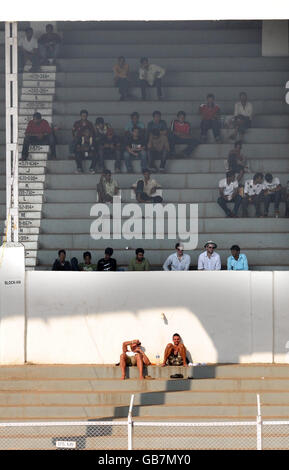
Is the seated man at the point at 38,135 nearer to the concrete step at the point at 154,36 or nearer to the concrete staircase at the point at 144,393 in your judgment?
the concrete step at the point at 154,36

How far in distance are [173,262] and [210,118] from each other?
439 cm

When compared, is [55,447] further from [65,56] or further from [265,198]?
[65,56]

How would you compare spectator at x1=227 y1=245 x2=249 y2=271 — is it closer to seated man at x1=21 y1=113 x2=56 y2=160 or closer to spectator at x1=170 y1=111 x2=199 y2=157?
spectator at x1=170 y1=111 x2=199 y2=157

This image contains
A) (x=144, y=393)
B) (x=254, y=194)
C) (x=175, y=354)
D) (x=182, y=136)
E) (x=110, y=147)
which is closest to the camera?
(x=144, y=393)

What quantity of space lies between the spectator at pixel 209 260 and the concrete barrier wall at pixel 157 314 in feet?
2.18

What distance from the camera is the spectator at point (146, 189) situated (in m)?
26.4

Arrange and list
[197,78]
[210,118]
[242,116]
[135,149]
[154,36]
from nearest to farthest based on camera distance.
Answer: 1. [135,149]
2. [210,118]
3. [242,116]
4. [197,78]
5. [154,36]

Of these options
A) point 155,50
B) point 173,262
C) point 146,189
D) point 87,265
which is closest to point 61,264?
point 87,265

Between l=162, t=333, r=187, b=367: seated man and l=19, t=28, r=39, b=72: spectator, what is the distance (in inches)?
353

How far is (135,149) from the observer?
27031 mm

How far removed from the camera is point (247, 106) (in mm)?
28016

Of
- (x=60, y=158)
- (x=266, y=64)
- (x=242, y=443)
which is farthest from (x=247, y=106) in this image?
(x=242, y=443)

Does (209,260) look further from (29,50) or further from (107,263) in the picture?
(29,50)

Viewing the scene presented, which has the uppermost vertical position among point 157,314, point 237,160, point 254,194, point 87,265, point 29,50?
point 29,50
